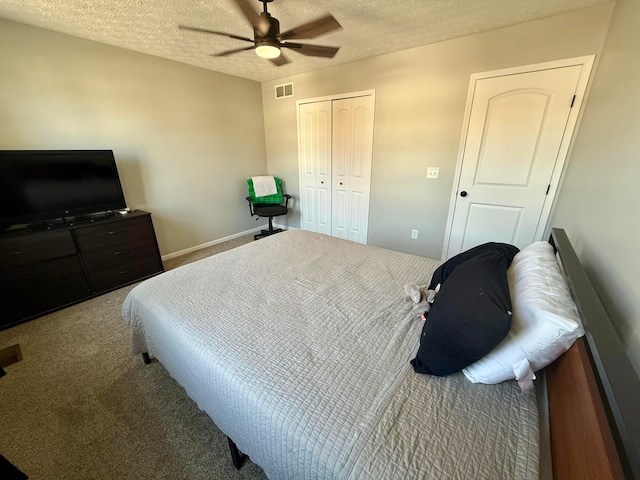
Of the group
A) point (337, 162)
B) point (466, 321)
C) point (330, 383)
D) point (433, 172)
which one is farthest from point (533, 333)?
point (337, 162)

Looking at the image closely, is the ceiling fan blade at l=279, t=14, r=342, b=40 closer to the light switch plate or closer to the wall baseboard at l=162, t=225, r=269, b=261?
the light switch plate

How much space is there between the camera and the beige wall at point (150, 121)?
2.26m

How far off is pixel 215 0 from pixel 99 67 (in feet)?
5.59

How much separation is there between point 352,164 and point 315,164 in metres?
0.67

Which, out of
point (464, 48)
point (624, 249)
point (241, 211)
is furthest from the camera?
point (241, 211)

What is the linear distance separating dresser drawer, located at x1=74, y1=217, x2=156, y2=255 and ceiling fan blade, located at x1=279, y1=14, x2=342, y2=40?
236cm

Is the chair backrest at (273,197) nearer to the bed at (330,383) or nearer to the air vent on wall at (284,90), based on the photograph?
the air vent on wall at (284,90)

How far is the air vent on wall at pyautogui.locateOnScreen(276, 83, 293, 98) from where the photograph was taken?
3.82 m

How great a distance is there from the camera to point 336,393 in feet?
2.91

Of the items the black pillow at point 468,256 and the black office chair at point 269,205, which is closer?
the black pillow at point 468,256

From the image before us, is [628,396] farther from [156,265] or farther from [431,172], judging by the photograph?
[156,265]

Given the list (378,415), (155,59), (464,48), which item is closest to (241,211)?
(155,59)

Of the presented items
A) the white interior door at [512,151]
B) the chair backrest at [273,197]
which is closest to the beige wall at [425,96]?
the white interior door at [512,151]

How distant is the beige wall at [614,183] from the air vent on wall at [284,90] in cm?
335
